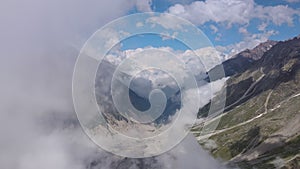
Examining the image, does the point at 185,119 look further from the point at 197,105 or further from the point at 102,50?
the point at 102,50

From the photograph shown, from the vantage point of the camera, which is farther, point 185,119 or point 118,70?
point 185,119

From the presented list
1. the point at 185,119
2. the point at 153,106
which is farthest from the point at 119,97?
the point at 185,119

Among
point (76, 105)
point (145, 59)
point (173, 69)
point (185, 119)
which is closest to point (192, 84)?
point (173, 69)

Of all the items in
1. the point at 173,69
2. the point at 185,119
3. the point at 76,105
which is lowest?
the point at 76,105

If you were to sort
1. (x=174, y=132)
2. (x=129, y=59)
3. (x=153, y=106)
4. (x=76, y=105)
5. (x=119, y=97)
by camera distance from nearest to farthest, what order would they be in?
(x=76, y=105)
(x=129, y=59)
(x=153, y=106)
(x=119, y=97)
(x=174, y=132)

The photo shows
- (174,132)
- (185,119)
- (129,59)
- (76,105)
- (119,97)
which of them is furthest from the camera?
(185,119)

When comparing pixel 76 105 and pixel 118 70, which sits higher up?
pixel 118 70

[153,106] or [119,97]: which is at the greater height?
[119,97]

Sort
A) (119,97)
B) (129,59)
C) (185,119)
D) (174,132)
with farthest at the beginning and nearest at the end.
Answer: (185,119) < (174,132) < (119,97) < (129,59)

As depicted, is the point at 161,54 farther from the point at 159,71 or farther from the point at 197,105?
the point at 197,105
